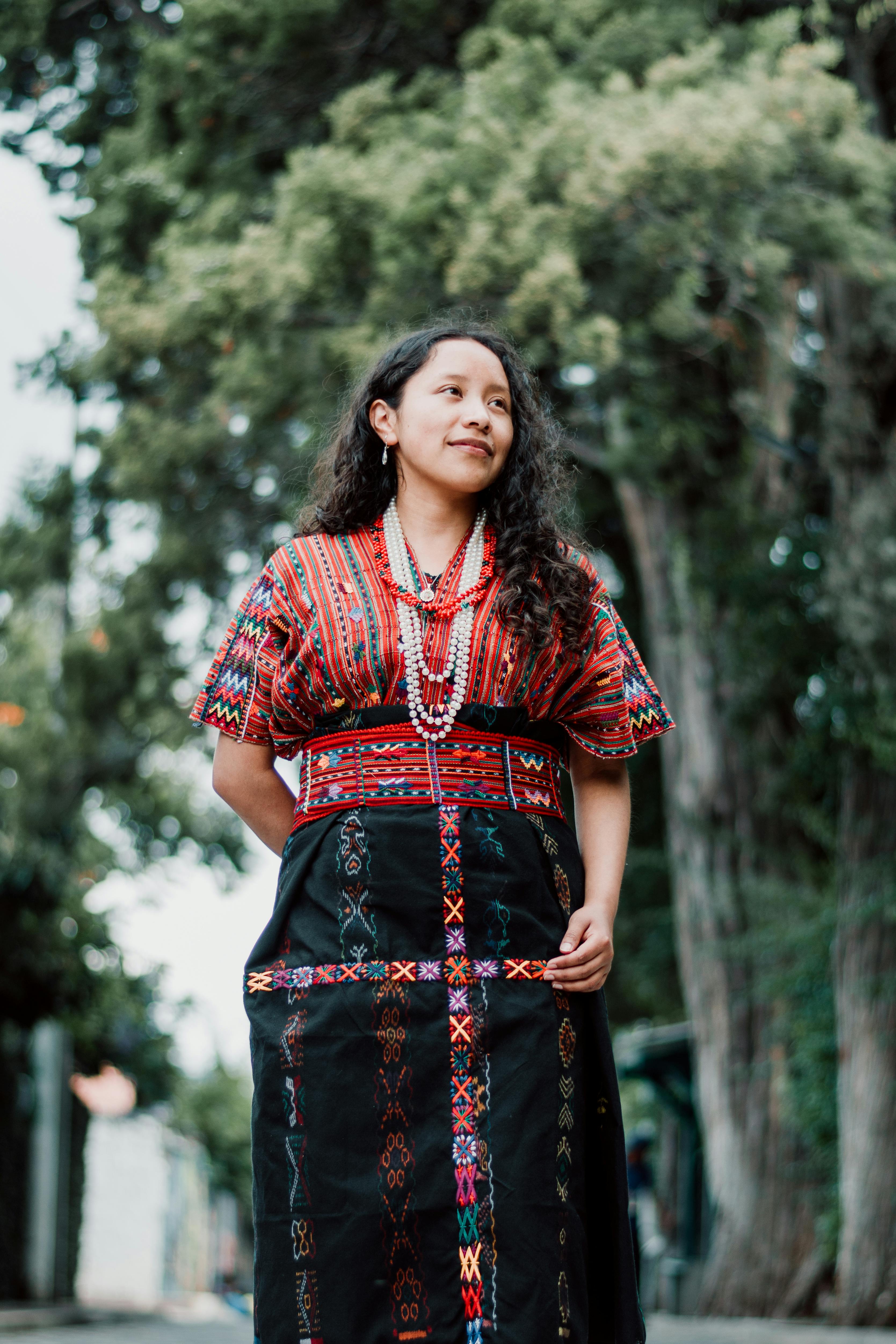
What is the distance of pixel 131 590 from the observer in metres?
10.4

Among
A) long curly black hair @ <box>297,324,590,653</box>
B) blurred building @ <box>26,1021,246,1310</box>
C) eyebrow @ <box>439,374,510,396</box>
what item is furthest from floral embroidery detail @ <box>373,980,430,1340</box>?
blurred building @ <box>26,1021,246,1310</box>

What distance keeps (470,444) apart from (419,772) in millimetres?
546

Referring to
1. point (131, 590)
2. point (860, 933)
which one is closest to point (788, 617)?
point (860, 933)

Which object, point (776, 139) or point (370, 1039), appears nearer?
point (370, 1039)

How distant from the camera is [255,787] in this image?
2.50 metres

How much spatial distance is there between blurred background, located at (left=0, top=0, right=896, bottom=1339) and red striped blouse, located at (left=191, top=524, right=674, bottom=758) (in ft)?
12.3

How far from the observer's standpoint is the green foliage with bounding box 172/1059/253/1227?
33625mm

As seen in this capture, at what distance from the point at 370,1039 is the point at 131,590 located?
28.2ft

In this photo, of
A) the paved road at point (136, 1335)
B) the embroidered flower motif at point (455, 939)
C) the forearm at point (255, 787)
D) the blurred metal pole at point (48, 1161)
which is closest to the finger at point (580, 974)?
the embroidered flower motif at point (455, 939)

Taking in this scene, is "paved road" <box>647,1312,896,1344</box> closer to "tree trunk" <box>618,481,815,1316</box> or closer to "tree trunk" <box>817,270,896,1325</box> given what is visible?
"tree trunk" <box>817,270,896,1325</box>

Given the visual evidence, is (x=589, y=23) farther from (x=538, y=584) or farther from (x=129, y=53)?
(x=538, y=584)

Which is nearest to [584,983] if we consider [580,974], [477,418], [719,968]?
[580,974]

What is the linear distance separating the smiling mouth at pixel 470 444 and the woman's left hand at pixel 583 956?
73 cm

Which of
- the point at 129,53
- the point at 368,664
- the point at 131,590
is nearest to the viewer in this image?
the point at 368,664
